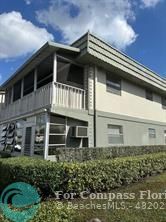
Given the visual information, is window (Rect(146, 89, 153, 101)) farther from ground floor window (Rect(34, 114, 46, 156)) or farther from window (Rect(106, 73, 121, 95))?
ground floor window (Rect(34, 114, 46, 156))

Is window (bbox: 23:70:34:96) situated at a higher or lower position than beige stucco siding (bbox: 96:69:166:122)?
higher

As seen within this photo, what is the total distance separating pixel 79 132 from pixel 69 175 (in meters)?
4.20

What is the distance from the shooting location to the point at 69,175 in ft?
18.7

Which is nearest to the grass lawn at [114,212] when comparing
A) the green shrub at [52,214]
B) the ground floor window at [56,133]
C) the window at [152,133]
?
the green shrub at [52,214]

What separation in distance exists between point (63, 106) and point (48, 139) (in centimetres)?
167

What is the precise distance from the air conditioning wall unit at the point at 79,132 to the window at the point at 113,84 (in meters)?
3.20

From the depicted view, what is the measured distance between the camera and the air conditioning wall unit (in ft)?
31.9

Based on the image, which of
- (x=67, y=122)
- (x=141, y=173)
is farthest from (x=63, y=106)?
(x=141, y=173)

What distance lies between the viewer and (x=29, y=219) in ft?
13.0

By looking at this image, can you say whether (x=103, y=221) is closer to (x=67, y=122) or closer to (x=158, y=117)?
(x=67, y=122)

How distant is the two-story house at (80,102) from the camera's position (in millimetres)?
9672

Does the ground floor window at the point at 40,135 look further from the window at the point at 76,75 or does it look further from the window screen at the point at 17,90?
the window screen at the point at 17,90

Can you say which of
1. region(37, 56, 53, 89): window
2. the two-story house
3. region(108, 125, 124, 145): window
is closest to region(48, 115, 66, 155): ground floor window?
the two-story house

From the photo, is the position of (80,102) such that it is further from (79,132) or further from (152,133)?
(152,133)
